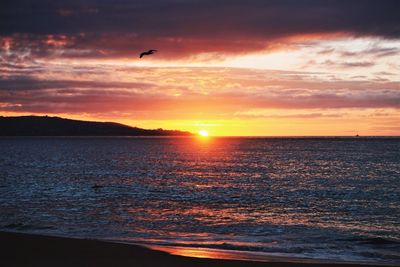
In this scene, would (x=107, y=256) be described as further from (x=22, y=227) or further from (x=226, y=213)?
(x=226, y=213)

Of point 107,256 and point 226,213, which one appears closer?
point 107,256

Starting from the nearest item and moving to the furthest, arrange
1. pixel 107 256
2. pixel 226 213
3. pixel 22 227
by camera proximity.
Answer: pixel 107 256 → pixel 22 227 → pixel 226 213

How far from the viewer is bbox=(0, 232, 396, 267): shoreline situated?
1576 cm

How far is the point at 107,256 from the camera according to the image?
1664 cm

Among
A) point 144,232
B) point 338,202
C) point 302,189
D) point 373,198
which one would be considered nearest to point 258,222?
point 144,232

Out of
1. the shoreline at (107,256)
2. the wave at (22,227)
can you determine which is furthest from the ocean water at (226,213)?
the shoreline at (107,256)

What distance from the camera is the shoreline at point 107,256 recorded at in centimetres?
1576

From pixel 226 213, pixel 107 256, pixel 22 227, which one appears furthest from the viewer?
pixel 226 213

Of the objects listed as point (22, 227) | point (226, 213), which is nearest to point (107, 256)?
point (22, 227)

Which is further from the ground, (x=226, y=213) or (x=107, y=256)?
(x=107, y=256)

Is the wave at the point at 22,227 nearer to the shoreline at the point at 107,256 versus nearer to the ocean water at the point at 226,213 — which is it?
the ocean water at the point at 226,213

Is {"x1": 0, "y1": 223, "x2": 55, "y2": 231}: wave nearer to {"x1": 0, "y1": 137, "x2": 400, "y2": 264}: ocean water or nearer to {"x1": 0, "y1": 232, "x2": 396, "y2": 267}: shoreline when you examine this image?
{"x1": 0, "y1": 137, "x2": 400, "y2": 264}: ocean water

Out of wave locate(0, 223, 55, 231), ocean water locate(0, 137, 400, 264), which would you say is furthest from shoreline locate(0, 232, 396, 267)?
wave locate(0, 223, 55, 231)

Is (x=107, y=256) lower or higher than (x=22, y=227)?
higher
